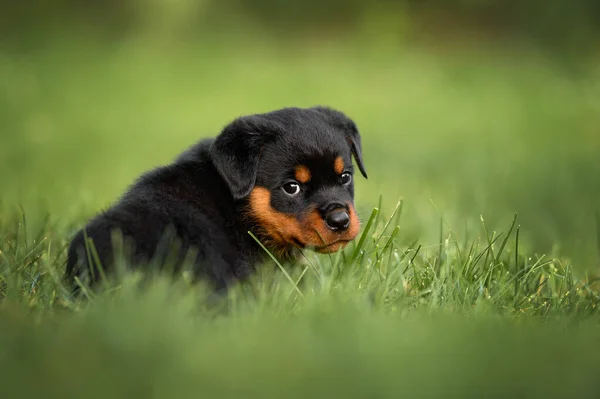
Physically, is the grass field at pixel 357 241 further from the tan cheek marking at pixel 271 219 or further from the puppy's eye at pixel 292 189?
the puppy's eye at pixel 292 189

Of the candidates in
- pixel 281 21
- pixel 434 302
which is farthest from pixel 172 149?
pixel 281 21

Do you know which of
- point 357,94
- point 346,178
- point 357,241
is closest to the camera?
point 346,178

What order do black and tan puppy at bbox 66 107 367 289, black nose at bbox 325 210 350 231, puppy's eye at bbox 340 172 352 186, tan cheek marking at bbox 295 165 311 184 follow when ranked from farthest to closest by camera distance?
puppy's eye at bbox 340 172 352 186, tan cheek marking at bbox 295 165 311 184, black nose at bbox 325 210 350 231, black and tan puppy at bbox 66 107 367 289

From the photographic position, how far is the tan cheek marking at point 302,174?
370 cm

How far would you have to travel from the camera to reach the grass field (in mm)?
2316

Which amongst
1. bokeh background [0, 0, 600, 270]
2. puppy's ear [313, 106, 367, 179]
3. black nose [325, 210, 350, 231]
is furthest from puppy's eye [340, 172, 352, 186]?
bokeh background [0, 0, 600, 270]

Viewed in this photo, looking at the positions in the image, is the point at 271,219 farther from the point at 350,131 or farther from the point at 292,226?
the point at 350,131

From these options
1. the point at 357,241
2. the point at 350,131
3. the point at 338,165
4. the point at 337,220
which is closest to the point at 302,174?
the point at 338,165

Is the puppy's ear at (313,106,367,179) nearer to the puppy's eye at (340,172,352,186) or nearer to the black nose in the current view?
the puppy's eye at (340,172,352,186)

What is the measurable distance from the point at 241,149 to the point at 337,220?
0.60 metres

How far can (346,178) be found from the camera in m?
3.92

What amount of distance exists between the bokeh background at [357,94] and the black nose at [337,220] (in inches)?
33.9

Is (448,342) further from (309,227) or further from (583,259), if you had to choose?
(583,259)

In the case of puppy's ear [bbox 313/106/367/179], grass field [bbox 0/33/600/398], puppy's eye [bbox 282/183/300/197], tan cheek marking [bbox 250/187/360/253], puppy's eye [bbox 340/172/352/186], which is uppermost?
puppy's ear [bbox 313/106/367/179]
